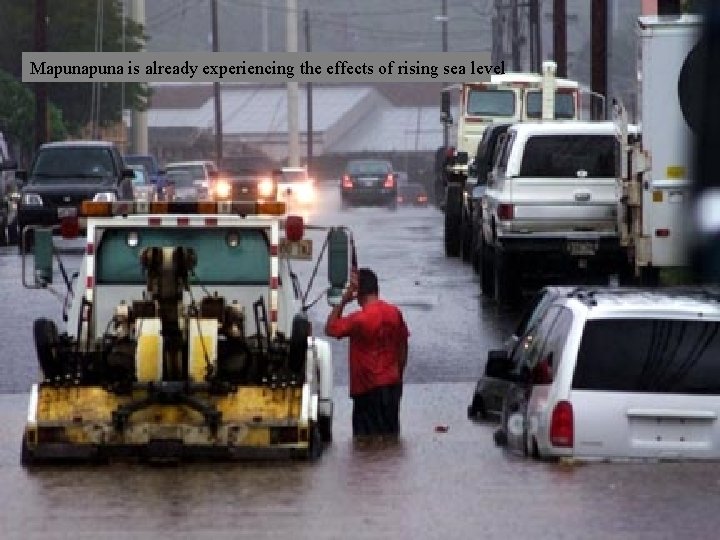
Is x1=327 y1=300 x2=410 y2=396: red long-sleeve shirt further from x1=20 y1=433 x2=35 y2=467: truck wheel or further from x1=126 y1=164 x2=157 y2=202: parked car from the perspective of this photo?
x1=126 y1=164 x2=157 y2=202: parked car

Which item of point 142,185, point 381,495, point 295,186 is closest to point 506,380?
point 381,495

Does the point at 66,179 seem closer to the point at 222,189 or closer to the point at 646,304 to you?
the point at 222,189

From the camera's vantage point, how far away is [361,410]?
605 inches

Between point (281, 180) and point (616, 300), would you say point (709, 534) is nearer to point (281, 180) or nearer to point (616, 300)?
point (616, 300)

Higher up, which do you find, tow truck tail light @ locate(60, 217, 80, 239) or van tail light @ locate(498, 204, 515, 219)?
tow truck tail light @ locate(60, 217, 80, 239)

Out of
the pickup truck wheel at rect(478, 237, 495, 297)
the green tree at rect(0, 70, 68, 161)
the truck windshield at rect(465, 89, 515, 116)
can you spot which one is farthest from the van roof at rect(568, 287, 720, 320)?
the green tree at rect(0, 70, 68, 161)

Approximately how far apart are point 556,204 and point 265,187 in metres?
26.9

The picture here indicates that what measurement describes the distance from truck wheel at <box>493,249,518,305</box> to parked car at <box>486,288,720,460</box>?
12098mm

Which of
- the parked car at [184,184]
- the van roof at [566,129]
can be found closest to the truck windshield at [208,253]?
the van roof at [566,129]

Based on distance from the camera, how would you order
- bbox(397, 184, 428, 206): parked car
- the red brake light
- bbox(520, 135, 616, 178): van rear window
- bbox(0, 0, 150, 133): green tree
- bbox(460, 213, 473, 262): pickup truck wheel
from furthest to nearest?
bbox(397, 184, 428, 206): parked car
bbox(0, 0, 150, 133): green tree
bbox(460, 213, 473, 262): pickup truck wheel
bbox(520, 135, 616, 178): van rear window
the red brake light

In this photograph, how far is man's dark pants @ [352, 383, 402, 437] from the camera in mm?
15258

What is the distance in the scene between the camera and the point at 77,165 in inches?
1507

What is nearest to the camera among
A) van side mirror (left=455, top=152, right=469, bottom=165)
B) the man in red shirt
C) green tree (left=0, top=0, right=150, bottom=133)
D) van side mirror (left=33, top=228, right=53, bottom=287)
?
van side mirror (left=33, top=228, right=53, bottom=287)

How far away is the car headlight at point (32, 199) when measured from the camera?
37.5m
